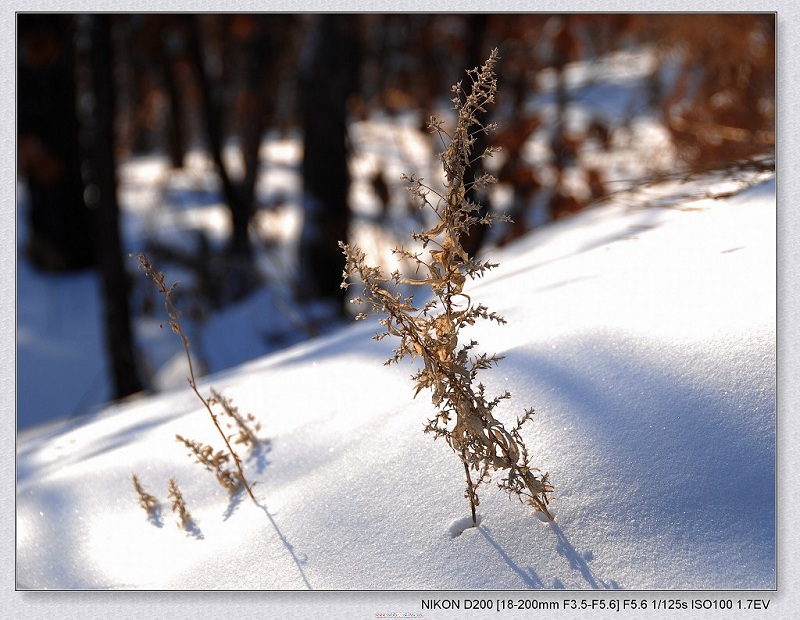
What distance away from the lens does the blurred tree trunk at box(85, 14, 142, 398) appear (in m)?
3.66

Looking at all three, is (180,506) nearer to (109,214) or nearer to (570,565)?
(570,565)

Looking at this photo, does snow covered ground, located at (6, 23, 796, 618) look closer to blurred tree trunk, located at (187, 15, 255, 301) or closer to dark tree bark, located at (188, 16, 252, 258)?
blurred tree trunk, located at (187, 15, 255, 301)

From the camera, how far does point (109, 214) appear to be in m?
3.75

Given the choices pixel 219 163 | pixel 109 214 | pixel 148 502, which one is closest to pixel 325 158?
pixel 219 163

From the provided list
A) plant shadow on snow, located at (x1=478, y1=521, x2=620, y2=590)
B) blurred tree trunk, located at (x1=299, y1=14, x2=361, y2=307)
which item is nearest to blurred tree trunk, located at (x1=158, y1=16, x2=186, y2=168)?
blurred tree trunk, located at (x1=299, y1=14, x2=361, y2=307)

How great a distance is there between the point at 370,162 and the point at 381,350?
26.4 ft

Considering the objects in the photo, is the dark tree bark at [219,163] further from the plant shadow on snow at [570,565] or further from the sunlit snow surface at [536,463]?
the plant shadow on snow at [570,565]

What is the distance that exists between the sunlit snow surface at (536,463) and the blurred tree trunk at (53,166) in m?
5.19

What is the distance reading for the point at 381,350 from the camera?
1.99 metres

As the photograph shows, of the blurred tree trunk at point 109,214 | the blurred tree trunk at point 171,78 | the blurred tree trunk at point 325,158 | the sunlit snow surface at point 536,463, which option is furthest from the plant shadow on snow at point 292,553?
the blurred tree trunk at point 171,78

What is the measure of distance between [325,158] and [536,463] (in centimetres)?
439

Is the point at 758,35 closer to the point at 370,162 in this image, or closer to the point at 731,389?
the point at 731,389

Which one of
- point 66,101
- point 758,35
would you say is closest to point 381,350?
point 758,35

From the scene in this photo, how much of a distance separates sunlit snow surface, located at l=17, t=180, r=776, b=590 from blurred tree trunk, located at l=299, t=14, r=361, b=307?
349 cm
